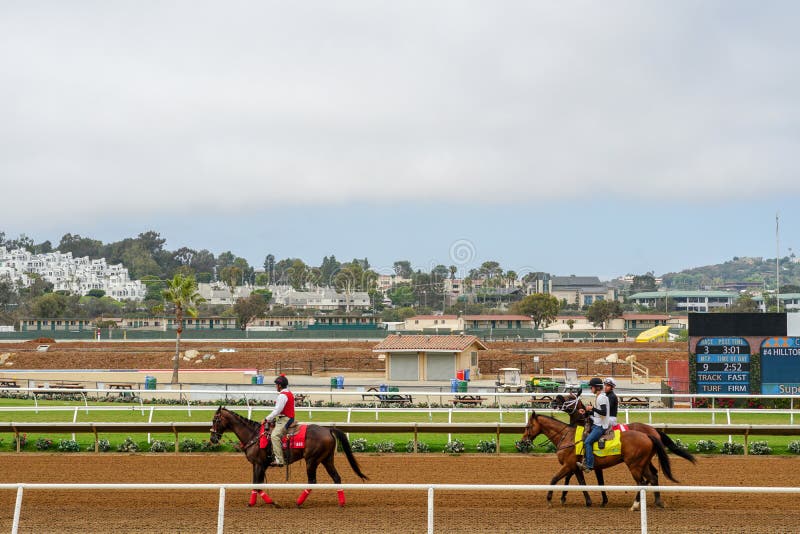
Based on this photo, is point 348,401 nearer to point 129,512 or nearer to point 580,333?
point 129,512

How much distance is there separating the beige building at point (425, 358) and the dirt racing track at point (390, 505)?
25.9 metres

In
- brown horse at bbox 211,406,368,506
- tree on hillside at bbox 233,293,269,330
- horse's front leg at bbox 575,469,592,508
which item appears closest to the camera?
horse's front leg at bbox 575,469,592,508

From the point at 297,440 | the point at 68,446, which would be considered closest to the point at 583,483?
the point at 297,440

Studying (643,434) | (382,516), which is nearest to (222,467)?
(382,516)

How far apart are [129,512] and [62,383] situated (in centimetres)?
2689

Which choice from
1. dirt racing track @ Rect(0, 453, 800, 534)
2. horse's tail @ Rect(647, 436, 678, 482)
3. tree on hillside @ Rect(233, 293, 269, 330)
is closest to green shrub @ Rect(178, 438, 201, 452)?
dirt racing track @ Rect(0, 453, 800, 534)

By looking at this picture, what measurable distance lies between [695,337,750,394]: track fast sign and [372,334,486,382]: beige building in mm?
17049

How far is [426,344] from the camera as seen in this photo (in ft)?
142

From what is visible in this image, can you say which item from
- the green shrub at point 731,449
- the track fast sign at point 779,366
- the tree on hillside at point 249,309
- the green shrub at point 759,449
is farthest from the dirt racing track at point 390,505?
the tree on hillside at point 249,309

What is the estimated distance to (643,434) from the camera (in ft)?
40.3

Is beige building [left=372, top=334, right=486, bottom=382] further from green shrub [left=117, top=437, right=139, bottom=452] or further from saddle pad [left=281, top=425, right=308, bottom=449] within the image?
saddle pad [left=281, top=425, right=308, bottom=449]

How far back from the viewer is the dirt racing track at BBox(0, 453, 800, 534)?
11055mm

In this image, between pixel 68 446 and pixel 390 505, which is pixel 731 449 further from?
pixel 68 446

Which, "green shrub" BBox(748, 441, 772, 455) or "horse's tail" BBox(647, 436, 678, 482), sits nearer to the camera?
"horse's tail" BBox(647, 436, 678, 482)
